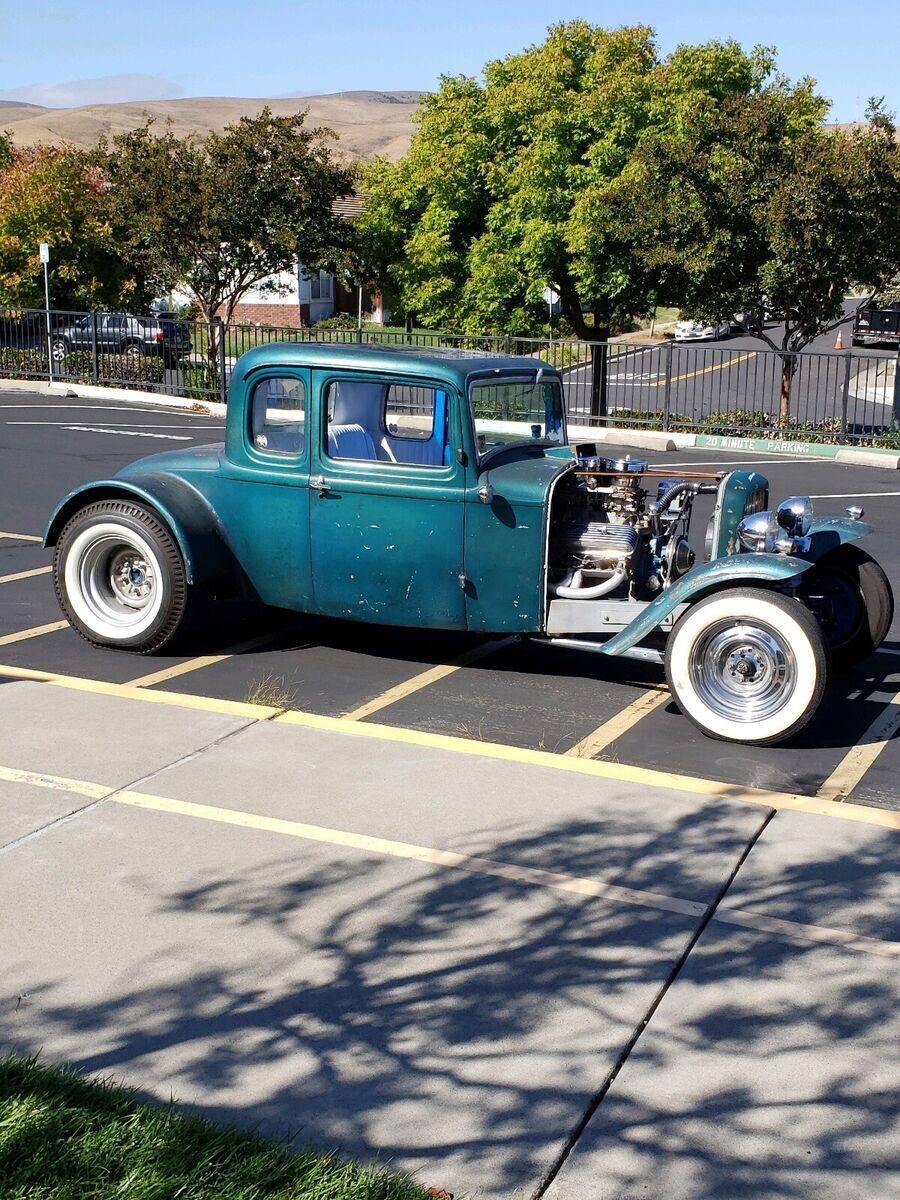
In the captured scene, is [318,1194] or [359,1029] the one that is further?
[359,1029]

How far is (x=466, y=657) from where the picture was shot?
8.20 meters

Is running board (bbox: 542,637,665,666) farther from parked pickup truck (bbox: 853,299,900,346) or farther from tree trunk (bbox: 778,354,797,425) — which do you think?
parked pickup truck (bbox: 853,299,900,346)

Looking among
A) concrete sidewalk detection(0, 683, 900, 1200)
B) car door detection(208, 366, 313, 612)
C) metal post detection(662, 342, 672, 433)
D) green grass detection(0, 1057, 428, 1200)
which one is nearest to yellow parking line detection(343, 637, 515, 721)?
car door detection(208, 366, 313, 612)

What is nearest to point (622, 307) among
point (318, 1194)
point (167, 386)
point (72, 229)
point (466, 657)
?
point (167, 386)

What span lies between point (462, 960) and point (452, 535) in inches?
126

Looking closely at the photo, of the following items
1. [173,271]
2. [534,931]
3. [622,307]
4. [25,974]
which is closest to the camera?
[25,974]

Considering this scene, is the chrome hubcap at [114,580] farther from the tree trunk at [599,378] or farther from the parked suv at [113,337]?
the parked suv at [113,337]

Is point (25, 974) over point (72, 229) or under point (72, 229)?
under

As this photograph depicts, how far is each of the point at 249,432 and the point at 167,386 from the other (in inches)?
680

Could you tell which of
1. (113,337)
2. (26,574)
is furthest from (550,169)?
(26,574)

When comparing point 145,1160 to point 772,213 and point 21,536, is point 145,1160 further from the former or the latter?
point 772,213

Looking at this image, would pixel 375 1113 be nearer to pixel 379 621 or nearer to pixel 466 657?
pixel 379 621

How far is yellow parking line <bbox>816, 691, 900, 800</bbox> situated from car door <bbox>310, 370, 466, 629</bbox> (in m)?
2.16

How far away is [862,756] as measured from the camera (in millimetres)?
6543
